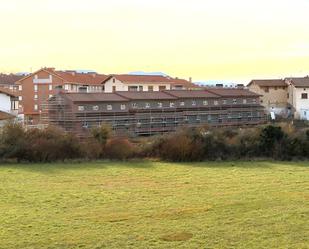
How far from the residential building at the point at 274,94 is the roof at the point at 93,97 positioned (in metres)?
29.3

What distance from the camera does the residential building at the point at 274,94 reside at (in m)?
72.6

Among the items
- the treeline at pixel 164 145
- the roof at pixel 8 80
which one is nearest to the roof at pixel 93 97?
the treeline at pixel 164 145

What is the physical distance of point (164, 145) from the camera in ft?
107

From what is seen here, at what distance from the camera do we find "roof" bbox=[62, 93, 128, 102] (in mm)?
47706

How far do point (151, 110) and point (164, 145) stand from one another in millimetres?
19567

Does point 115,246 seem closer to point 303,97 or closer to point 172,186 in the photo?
point 172,186

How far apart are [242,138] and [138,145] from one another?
274 inches

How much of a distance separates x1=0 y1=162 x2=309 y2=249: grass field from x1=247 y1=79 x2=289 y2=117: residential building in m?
44.7

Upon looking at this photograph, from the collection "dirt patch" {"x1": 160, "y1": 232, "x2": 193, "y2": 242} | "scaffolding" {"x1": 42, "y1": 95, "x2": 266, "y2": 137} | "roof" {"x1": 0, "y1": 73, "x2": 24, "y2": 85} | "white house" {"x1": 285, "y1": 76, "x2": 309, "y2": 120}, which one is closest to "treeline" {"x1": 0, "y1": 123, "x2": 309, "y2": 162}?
"scaffolding" {"x1": 42, "y1": 95, "x2": 266, "y2": 137}

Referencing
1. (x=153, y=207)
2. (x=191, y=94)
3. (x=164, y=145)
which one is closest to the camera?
(x=153, y=207)

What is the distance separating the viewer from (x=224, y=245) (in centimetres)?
1190

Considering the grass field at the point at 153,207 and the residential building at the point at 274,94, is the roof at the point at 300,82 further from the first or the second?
the grass field at the point at 153,207

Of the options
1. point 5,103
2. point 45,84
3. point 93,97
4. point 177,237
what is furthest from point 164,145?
point 45,84

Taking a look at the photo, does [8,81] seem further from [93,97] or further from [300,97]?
[300,97]
